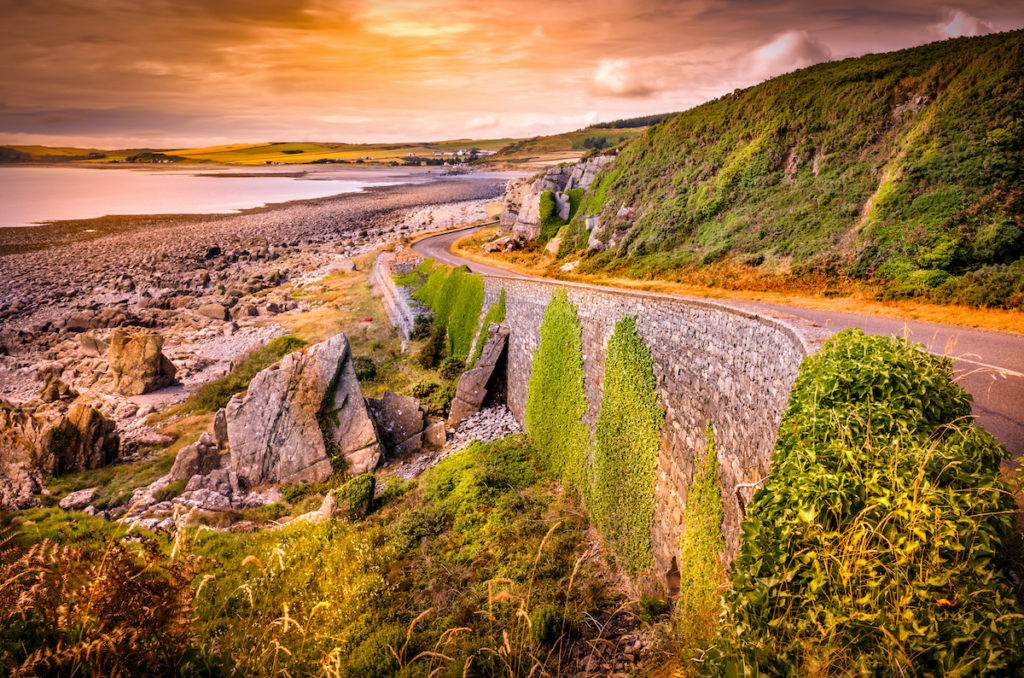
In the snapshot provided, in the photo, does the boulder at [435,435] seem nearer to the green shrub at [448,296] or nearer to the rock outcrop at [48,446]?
the green shrub at [448,296]

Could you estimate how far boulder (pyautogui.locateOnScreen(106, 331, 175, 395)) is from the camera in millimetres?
25016

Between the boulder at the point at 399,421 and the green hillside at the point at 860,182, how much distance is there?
15.9 meters

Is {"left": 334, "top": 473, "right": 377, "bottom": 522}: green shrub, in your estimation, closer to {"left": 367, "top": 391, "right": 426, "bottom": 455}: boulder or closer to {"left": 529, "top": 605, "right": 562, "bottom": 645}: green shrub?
{"left": 367, "top": 391, "right": 426, "bottom": 455}: boulder

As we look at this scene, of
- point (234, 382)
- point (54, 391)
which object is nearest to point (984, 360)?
point (234, 382)

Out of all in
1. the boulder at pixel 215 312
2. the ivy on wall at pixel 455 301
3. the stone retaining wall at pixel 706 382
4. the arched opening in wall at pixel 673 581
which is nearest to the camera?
the stone retaining wall at pixel 706 382

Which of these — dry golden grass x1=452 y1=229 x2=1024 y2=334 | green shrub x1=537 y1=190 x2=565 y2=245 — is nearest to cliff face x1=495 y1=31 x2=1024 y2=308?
dry golden grass x1=452 y1=229 x2=1024 y2=334

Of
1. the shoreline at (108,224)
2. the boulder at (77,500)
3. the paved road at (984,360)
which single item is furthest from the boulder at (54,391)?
the shoreline at (108,224)

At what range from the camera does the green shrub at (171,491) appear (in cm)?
1575

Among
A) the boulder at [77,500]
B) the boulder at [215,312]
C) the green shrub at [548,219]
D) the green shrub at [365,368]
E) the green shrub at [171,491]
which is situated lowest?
the boulder at [77,500]

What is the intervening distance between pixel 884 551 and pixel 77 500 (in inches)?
845

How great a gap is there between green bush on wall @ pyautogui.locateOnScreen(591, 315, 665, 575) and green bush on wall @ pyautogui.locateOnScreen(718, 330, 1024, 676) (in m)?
5.96

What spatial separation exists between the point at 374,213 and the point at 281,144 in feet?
442

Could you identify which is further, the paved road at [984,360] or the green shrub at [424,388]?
the green shrub at [424,388]

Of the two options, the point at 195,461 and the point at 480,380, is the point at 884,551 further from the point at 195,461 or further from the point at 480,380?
the point at 195,461
